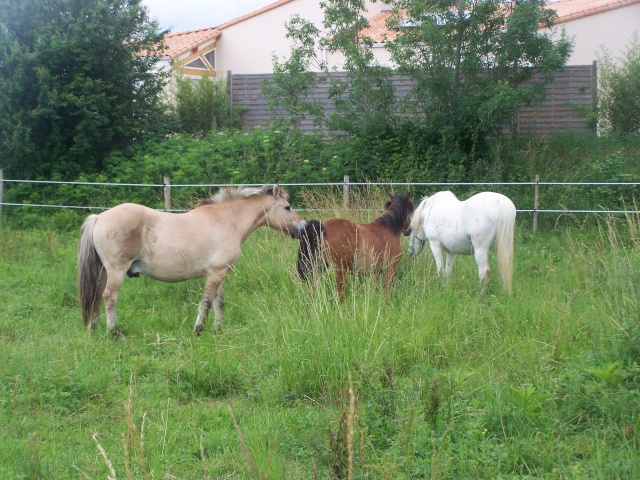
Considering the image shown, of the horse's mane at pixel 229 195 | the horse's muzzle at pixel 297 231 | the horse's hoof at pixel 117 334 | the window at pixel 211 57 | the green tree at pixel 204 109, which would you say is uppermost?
the window at pixel 211 57

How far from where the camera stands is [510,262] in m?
7.49

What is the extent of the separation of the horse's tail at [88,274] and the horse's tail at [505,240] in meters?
4.11

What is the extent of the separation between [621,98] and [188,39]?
617 inches

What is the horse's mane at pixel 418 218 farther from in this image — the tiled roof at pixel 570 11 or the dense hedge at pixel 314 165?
the tiled roof at pixel 570 11

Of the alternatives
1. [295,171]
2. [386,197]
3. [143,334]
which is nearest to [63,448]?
[143,334]

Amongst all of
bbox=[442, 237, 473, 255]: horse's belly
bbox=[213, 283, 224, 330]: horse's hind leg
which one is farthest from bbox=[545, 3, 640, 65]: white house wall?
bbox=[213, 283, 224, 330]: horse's hind leg

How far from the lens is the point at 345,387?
4.70 m

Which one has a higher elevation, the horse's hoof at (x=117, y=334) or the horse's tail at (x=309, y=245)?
the horse's tail at (x=309, y=245)

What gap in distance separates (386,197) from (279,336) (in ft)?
20.4

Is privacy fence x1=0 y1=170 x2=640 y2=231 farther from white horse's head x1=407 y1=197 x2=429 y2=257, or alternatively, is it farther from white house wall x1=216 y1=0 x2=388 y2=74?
white house wall x1=216 y1=0 x2=388 y2=74

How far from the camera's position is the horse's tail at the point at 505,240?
7.46 meters

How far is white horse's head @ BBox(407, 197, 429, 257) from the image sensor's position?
8.70 m

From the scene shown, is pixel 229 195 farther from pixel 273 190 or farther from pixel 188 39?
pixel 188 39

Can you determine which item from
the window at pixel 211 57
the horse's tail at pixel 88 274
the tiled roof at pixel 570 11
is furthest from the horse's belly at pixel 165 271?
the window at pixel 211 57
